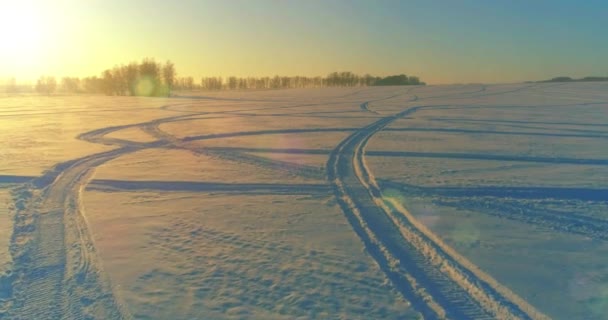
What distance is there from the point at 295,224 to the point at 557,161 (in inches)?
311

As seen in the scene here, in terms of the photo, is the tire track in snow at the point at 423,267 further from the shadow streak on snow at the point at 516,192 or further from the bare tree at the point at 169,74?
the bare tree at the point at 169,74

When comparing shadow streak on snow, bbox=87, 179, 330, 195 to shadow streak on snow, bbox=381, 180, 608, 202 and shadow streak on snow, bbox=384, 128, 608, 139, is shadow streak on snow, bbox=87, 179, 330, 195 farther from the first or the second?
shadow streak on snow, bbox=384, 128, 608, 139

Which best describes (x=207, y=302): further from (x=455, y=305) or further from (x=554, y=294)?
(x=554, y=294)

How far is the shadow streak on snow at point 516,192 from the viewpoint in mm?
6910

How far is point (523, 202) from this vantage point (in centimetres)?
664

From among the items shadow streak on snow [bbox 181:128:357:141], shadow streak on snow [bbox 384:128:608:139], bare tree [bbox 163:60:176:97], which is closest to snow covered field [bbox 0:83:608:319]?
shadow streak on snow [bbox 384:128:608:139]

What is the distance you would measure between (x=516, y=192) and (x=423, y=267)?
3993 millimetres

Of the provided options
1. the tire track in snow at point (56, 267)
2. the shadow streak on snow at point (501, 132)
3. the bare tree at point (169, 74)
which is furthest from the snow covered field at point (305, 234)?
the bare tree at point (169, 74)

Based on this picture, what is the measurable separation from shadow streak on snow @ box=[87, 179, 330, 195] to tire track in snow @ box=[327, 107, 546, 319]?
786 mm

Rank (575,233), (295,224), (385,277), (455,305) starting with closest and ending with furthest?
(455,305) → (385,277) → (575,233) → (295,224)

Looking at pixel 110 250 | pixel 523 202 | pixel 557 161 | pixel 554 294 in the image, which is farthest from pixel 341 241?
pixel 557 161

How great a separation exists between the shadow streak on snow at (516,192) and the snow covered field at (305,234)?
0.05 m

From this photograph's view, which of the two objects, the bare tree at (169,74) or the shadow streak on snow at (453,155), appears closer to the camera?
the shadow streak on snow at (453,155)

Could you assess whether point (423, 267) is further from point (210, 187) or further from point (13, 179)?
point (13, 179)
